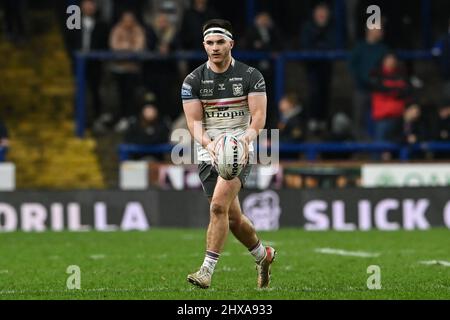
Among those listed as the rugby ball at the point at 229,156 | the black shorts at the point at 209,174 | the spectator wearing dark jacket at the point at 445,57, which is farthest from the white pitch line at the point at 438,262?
the spectator wearing dark jacket at the point at 445,57

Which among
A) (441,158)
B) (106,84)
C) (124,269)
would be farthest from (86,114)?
(124,269)

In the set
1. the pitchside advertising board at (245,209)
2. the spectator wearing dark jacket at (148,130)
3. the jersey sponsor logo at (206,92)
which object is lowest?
the pitchside advertising board at (245,209)

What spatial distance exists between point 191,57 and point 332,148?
282 cm

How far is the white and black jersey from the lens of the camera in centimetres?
1115

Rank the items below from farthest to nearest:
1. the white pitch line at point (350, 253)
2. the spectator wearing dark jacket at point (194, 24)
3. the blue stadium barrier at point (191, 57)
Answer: the spectator wearing dark jacket at point (194, 24) → the blue stadium barrier at point (191, 57) → the white pitch line at point (350, 253)

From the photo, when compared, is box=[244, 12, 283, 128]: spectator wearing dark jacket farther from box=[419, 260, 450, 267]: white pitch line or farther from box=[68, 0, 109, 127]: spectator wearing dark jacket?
box=[419, 260, 450, 267]: white pitch line

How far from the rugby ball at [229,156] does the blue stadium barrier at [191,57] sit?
11.6 m

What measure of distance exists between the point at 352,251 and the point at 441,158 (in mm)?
7213

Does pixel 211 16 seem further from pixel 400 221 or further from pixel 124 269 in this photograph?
pixel 124 269

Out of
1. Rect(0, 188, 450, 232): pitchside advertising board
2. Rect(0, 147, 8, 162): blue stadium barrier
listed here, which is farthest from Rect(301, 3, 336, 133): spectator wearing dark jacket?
Rect(0, 147, 8, 162): blue stadium barrier

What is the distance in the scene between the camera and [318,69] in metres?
23.3

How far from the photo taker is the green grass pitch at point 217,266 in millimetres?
10727

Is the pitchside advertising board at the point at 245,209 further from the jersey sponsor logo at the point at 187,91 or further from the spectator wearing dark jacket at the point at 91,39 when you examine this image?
the jersey sponsor logo at the point at 187,91

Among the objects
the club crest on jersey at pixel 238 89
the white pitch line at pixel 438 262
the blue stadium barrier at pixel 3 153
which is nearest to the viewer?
the club crest on jersey at pixel 238 89
